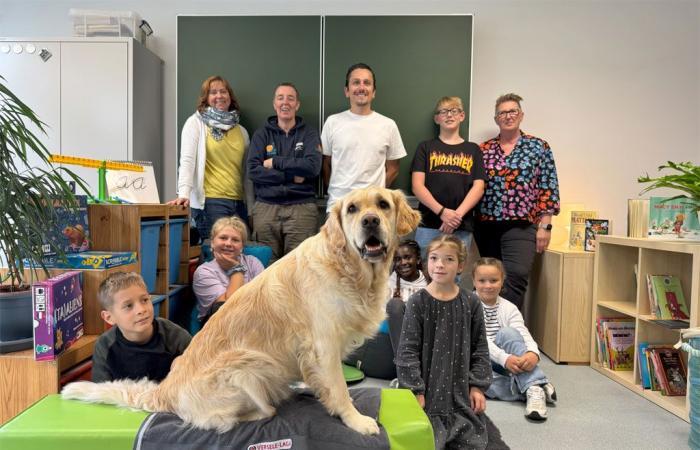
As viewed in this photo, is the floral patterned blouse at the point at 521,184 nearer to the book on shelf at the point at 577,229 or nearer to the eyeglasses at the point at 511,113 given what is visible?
the eyeglasses at the point at 511,113

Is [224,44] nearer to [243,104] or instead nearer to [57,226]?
[243,104]

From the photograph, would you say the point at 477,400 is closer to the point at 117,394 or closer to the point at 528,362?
the point at 528,362

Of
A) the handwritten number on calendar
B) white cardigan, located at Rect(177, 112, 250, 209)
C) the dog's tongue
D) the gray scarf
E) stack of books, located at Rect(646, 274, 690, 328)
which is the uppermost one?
the gray scarf

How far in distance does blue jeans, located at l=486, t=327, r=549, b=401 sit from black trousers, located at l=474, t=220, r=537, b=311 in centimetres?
57

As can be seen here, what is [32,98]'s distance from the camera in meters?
3.62

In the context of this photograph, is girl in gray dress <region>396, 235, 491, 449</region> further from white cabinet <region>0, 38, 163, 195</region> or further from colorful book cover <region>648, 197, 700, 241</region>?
white cabinet <region>0, 38, 163, 195</region>

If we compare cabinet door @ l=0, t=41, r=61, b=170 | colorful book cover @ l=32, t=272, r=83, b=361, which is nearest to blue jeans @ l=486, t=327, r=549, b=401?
colorful book cover @ l=32, t=272, r=83, b=361

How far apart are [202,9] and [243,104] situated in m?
1.03

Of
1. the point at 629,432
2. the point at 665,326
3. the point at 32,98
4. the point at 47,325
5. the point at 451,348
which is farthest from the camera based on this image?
the point at 32,98

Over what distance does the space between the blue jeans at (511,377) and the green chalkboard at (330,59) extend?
1.41 meters

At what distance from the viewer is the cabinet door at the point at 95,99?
3570 mm

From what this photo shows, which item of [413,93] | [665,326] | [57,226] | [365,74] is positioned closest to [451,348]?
[665,326]

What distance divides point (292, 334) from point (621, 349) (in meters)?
2.70

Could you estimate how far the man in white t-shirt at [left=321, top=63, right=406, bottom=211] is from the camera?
319cm
